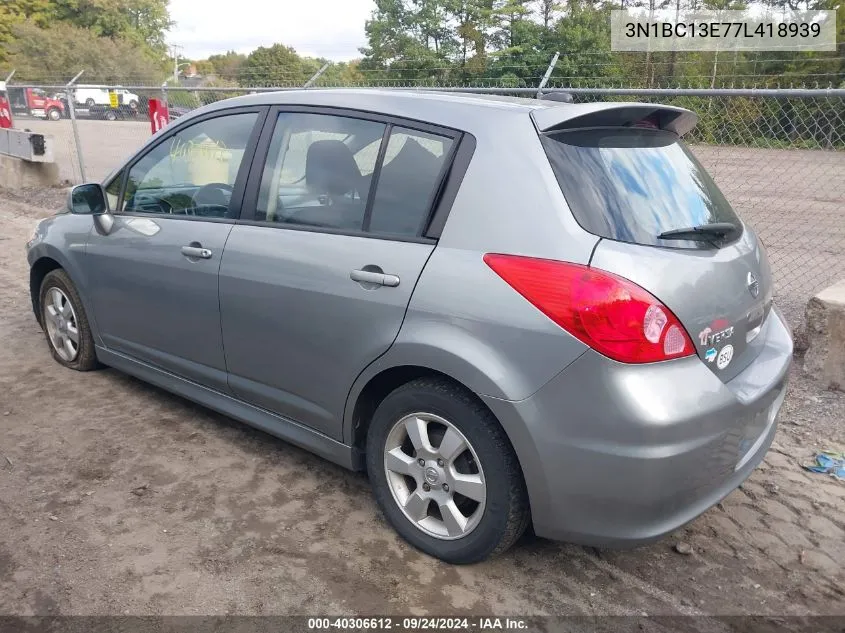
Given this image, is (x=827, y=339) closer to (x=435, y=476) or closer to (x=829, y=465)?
(x=829, y=465)

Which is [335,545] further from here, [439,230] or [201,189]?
[201,189]

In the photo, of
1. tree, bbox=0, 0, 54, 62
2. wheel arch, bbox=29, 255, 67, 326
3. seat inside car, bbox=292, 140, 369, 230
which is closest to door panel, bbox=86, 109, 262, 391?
seat inside car, bbox=292, 140, 369, 230

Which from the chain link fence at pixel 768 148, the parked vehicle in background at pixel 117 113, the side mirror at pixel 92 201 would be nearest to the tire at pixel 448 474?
the chain link fence at pixel 768 148

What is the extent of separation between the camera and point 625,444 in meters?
2.22

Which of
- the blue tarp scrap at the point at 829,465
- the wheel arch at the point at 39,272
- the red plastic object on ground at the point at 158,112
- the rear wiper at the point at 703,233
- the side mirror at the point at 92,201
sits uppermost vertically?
the red plastic object on ground at the point at 158,112

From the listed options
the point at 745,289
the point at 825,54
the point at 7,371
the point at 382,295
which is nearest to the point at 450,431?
the point at 382,295

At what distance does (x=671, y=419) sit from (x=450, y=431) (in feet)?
2.52

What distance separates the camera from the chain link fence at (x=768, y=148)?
6.42 metres

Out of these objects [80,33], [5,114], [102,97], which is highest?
[80,33]

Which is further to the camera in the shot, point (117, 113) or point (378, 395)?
point (117, 113)

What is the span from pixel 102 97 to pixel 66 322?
1073 cm

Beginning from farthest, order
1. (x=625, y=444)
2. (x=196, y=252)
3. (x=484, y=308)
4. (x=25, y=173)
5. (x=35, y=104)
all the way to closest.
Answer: (x=35, y=104) → (x=25, y=173) → (x=196, y=252) → (x=484, y=308) → (x=625, y=444)

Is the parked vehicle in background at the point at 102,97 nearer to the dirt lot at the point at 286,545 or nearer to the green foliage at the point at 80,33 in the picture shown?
the dirt lot at the point at 286,545

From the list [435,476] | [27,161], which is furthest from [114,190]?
[27,161]
